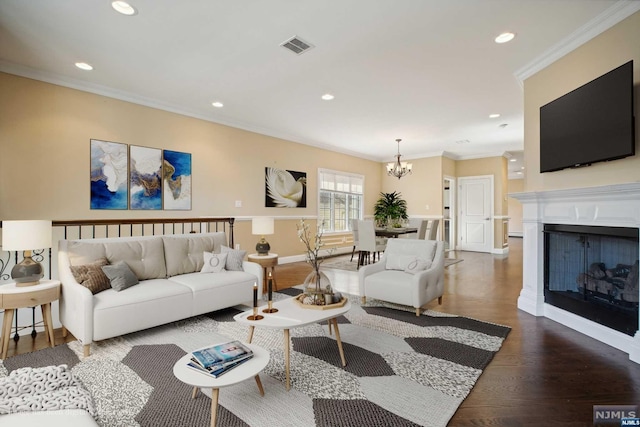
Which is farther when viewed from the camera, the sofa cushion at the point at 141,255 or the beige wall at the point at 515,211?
the beige wall at the point at 515,211

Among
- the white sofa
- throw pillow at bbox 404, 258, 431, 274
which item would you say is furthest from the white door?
the white sofa

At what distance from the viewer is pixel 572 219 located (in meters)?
3.18

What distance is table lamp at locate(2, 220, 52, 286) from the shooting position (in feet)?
8.45

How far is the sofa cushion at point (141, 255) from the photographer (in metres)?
3.20

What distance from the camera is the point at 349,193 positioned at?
8625 millimetres

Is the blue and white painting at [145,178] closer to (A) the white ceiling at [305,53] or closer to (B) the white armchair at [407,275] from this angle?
(A) the white ceiling at [305,53]

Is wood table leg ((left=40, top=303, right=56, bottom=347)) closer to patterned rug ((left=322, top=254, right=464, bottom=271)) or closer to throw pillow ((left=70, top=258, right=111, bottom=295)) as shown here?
throw pillow ((left=70, top=258, right=111, bottom=295))

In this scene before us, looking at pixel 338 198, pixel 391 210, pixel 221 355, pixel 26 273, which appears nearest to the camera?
pixel 221 355

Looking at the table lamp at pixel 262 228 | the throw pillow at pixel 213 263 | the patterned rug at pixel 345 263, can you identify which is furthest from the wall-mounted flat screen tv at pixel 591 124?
the throw pillow at pixel 213 263

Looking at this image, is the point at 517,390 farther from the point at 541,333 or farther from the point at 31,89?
the point at 31,89

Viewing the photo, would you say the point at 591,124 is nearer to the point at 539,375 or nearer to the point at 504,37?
the point at 504,37

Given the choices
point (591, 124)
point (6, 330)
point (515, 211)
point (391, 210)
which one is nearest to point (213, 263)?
point (6, 330)

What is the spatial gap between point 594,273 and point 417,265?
65.1 inches

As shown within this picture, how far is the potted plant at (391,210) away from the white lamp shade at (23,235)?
7514 millimetres
